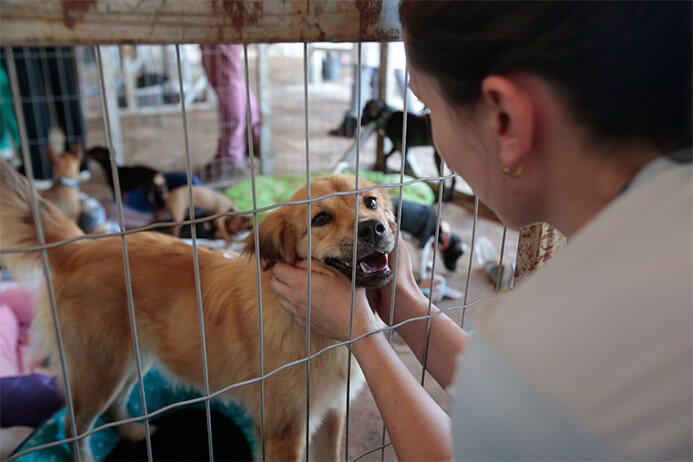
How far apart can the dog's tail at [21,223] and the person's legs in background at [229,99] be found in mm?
3217

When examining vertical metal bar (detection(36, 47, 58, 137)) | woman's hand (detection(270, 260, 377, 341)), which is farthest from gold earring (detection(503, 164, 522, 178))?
vertical metal bar (detection(36, 47, 58, 137))

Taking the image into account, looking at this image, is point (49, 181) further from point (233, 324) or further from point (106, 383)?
point (233, 324)

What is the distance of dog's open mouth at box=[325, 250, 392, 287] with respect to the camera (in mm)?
1141

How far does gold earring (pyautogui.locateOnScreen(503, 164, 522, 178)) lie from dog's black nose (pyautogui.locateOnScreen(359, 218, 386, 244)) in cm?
59

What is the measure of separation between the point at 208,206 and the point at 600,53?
339 centimetres

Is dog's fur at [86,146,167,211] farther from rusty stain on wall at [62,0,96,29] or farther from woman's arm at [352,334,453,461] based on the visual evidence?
rusty stain on wall at [62,0,96,29]

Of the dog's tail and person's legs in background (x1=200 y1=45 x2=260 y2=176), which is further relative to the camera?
person's legs in background (x1=200 y1=45 x2=260 y2=176)

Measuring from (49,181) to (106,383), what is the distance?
3.67 meters

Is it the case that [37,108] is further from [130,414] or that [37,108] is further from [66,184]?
[130,414]

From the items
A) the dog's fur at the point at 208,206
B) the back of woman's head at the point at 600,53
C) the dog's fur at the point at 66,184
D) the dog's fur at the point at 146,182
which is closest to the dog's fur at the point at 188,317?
the back of woman's head at the point at 600,53

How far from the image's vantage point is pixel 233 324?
4.91ft

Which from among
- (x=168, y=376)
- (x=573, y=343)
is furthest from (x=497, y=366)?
(x=168, y=376)

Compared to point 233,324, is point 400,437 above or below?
above

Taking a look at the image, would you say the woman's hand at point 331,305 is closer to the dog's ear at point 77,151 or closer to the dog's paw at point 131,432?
the dog's paw at point 131,432
